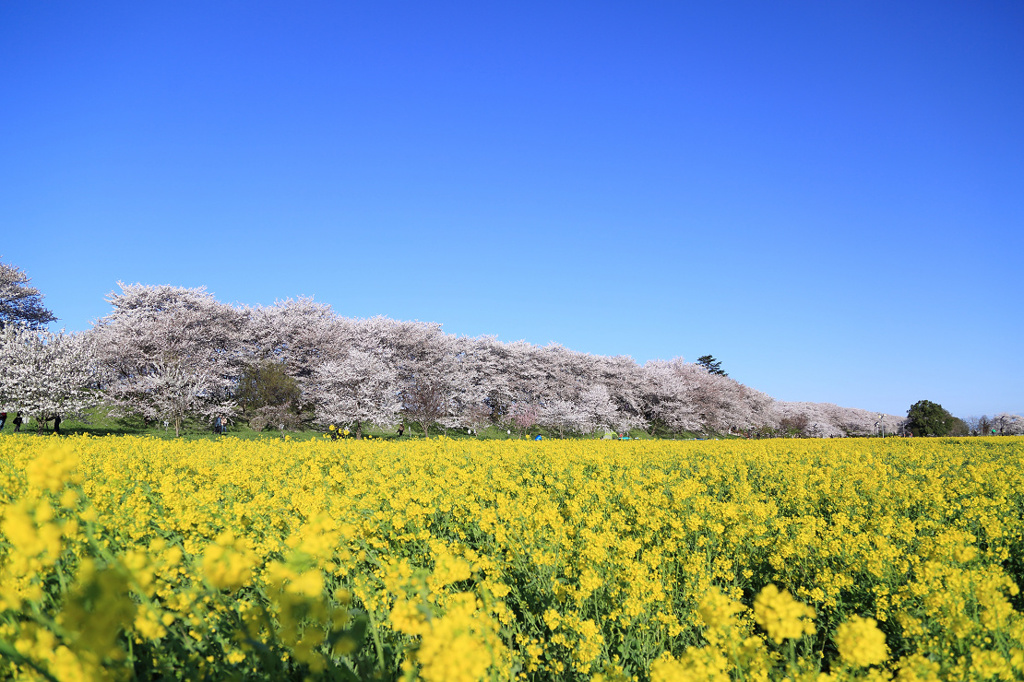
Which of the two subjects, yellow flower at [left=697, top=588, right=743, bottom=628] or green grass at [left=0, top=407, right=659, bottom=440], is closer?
yellow flower at [left=697, top=588, right=743, bottom=628]

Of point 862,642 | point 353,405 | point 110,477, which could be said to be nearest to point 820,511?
point 862,642

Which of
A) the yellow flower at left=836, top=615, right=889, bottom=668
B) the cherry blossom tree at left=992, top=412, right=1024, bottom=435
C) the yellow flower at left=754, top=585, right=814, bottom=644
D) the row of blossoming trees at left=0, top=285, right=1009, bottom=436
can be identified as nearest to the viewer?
the yellow flower at left=754, top=585, right=814, bottom=644

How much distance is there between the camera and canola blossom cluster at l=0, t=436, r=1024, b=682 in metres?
1.90

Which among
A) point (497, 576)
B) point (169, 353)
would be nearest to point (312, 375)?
point (169, 353)

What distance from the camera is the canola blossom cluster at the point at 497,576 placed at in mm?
1896

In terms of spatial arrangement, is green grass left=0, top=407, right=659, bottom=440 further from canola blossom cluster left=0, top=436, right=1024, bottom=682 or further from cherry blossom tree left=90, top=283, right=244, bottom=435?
canola blossom cluster left=0, top=436, right=1024, bottom=682

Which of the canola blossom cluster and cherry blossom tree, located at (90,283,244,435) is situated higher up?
cherry blossom tree, located at (90,283,244,435)

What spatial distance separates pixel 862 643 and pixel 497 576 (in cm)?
318

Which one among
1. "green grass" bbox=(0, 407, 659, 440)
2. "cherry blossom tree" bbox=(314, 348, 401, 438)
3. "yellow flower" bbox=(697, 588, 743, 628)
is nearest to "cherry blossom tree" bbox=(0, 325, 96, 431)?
"green grass" bbox=(0, 407, 659, 440)

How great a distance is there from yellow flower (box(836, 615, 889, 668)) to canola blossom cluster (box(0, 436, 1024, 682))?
10 mm

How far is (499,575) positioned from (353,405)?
34.9 m

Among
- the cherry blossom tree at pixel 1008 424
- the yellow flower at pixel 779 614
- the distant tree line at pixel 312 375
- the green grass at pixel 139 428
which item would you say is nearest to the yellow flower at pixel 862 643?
the yellow flower at pixel 779 614

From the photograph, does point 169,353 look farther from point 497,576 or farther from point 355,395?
point 497,576

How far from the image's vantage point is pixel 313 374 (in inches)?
1730
